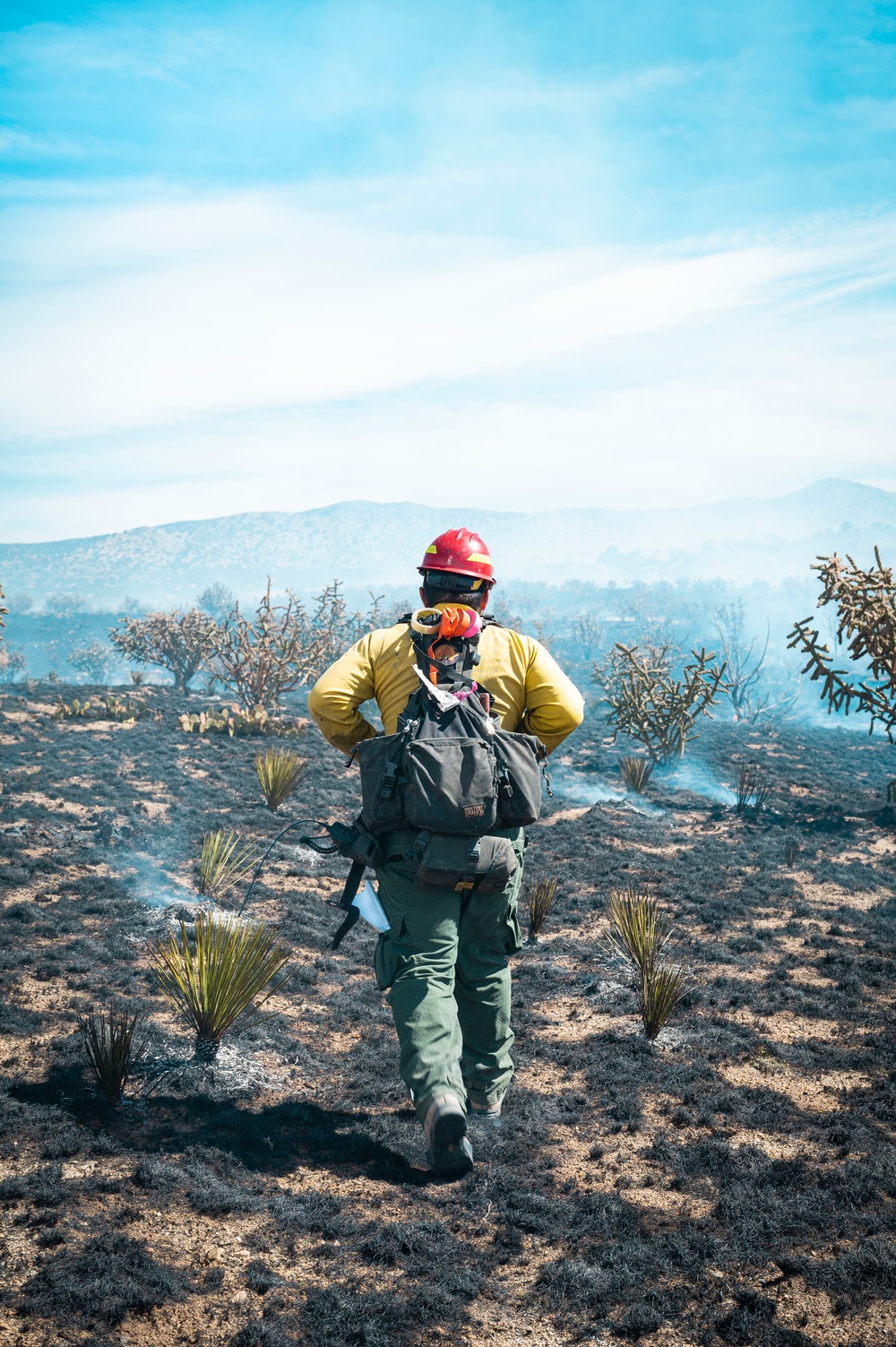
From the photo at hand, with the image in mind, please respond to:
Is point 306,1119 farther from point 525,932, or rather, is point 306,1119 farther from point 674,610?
point 674,610

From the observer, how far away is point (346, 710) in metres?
3.39

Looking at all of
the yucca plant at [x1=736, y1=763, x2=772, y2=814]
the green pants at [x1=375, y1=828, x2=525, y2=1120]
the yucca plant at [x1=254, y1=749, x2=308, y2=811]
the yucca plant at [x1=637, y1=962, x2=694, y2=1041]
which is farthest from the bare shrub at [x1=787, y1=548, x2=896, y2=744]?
the green pants at [x1=375, y1=828, x2=525, y2=1120]

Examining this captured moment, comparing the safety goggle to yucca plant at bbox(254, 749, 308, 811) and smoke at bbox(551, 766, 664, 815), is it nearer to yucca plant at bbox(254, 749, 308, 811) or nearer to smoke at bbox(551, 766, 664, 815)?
yucca plant at bbox(254, 749, 308, 811)

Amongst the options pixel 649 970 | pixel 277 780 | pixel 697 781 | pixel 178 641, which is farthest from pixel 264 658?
pixel 649 970

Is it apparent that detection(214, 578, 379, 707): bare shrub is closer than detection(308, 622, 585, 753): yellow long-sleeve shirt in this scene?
No

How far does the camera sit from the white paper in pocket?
3.38m

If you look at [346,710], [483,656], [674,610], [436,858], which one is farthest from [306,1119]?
[674,610]

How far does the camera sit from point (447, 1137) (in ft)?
8.87

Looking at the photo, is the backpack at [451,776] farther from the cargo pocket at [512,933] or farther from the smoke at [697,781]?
the smoke at [697,781]

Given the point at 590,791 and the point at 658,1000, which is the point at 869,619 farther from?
the point at 658,1000

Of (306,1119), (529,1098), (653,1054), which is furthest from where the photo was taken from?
(653,1054)

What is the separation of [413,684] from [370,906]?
933 mm

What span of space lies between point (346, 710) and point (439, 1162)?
5.31ft

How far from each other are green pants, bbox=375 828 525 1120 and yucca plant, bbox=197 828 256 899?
3322mm
